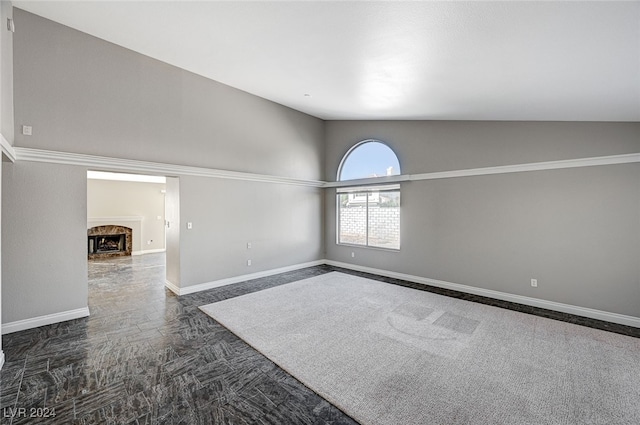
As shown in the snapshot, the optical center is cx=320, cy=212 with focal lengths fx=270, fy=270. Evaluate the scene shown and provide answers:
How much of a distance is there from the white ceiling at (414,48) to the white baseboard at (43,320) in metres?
3.89

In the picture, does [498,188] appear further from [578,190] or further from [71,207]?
[71,207]

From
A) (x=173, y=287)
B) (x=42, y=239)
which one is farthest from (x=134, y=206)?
(x=42, y=239)

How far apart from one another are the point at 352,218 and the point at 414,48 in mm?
4601

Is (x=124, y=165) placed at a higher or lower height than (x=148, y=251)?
higher

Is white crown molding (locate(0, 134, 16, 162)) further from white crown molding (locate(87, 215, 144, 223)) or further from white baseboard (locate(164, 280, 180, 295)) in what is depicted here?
white crown molding (locate(87, 215, 144, 223))

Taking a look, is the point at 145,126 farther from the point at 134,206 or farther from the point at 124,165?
the point at 134,206

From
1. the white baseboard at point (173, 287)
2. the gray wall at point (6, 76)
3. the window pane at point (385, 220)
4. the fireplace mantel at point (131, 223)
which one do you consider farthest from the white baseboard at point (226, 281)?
the fireplace mantel at point (131, 223)

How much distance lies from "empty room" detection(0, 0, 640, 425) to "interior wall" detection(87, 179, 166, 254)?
337 centimetres

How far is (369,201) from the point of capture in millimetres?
6621

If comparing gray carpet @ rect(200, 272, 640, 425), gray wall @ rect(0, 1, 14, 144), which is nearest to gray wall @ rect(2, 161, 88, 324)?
gray wall @ rect(0, 1, 14, 144)

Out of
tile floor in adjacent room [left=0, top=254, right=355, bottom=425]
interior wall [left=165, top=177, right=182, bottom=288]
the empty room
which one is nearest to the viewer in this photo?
tile floor in adjacent room [left=0, top=254, right=355, bottom=425]

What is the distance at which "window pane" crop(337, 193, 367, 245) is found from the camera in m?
6.73

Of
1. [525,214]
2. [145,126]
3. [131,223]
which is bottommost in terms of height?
[131,223]

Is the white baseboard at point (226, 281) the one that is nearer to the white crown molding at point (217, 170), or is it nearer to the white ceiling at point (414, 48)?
the white crown molding at point (217, 170)
